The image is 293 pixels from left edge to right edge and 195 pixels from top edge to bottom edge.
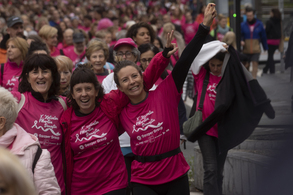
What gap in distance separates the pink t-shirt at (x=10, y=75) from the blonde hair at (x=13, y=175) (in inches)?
170

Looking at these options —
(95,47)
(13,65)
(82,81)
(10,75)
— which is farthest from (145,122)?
(13,65)

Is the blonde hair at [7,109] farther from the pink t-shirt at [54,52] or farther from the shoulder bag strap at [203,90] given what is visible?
the pink t-shirt at [54,52]

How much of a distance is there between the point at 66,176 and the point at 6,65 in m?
2.86

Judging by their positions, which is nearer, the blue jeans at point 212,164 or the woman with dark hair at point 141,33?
the blue jeans at point 212,164

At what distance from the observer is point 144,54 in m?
5.75

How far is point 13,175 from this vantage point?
2.01 metres

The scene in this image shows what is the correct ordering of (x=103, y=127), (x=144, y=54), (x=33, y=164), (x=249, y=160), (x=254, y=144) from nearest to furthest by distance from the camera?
(x=33, y=164), (x=103, y=127), (x=249, y=160), (x=144, y=54), (x=254, y=144)

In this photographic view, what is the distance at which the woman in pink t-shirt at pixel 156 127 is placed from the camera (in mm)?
4023

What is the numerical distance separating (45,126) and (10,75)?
8.31 feet

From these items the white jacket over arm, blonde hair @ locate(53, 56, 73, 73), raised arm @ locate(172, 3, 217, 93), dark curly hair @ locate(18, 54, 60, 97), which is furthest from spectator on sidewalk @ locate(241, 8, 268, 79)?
the white jacket over arm

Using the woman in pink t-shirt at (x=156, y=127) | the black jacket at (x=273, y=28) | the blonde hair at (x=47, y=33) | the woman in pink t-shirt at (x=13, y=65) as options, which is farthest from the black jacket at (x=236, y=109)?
the black jacket at (x=273, y=28)

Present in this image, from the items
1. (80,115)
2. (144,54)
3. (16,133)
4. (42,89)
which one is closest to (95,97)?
(80,115)

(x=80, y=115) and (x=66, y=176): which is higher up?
(x=80, y=115)

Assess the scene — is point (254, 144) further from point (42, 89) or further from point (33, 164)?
point (33, 164)
